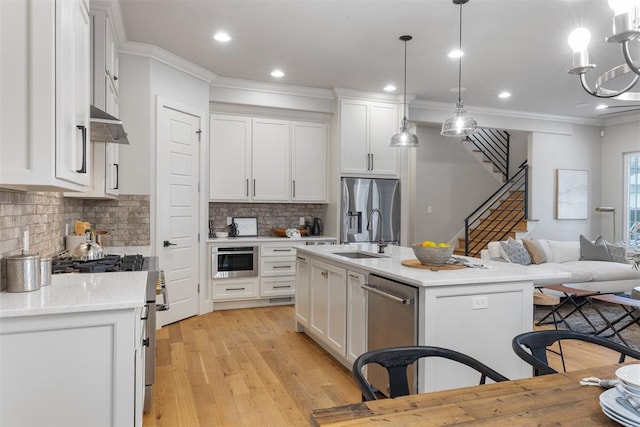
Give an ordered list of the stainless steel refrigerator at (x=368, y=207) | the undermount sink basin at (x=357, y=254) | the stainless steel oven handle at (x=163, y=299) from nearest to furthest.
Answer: the stainless steel oven handle at (x=163, y=299), the undermount sink basin at (x=357, y=254), the stainless steel refrigerator at (x=368, y=207)

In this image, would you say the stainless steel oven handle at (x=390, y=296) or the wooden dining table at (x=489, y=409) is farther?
the stainless steel oven handle at (x=390, y=296)

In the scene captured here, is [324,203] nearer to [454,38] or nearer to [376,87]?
[376,87]

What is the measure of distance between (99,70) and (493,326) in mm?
3293

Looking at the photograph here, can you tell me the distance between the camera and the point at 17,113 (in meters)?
1.60

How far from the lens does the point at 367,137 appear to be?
5.97 metres

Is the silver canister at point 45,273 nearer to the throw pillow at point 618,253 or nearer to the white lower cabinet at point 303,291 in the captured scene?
the white lower cabinet at point 303,291

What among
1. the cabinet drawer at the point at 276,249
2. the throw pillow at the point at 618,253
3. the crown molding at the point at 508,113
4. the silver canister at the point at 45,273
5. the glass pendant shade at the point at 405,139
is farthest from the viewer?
the crown molding at the point at 508,113

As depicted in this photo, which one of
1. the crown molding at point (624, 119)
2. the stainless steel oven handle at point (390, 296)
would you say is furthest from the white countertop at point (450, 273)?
the crown molding at point (624, 119)

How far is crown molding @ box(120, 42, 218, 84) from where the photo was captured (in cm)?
422

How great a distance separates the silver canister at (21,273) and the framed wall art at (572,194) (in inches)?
313

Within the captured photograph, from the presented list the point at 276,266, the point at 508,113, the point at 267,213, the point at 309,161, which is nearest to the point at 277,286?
the point at 276,266

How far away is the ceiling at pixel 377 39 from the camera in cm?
347

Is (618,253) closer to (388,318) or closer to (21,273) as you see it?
(388,318)

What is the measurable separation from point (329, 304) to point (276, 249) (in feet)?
7.03
